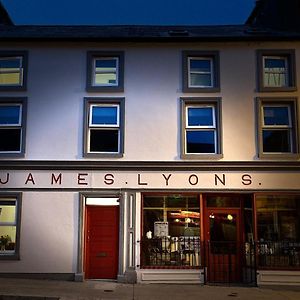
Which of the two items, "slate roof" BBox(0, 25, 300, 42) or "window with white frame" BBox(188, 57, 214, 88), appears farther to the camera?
"window with white frame" BBox(188, 57, 214, 88)

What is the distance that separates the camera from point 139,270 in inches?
604

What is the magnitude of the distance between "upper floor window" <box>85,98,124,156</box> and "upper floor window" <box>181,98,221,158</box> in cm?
214

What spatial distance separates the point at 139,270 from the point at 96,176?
3.30 metres

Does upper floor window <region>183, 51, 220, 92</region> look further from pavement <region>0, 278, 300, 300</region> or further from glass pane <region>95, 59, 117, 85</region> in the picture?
pavement <region>0, 278, 300, 300</region>

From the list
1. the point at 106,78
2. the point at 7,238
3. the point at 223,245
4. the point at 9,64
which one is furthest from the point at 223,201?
the point at 9,64

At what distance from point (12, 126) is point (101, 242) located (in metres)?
4.85

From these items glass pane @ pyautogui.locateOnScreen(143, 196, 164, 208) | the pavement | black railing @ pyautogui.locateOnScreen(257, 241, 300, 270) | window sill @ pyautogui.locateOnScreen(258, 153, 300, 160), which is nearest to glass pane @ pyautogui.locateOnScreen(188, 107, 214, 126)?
window sill @ pyautogui.locateOnScreen(258, 153, 300, 160)

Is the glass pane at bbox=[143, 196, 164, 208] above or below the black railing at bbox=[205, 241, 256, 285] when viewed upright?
Result: above

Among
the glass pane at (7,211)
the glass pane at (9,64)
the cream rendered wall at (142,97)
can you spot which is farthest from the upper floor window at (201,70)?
the glass pane at (7,211)

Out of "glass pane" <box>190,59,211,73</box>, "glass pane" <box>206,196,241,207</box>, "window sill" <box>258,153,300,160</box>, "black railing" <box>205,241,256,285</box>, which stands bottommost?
"black railing" <box>205,241,256,285</box>

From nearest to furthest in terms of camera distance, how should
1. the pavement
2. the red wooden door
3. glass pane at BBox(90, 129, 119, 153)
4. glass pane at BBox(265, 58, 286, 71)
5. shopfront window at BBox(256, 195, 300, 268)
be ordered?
the pavement → shopfront window at BBox(256, 195, 300, 268) → the red wooden door → glass pane at BBox(90, 129, 119, 153) → glass pane at BBox(265, 58, 286, 71)

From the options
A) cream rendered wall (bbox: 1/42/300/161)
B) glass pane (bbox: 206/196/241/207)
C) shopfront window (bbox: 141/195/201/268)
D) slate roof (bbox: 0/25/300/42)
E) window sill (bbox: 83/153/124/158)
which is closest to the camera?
shopfront window (bbox: 141/195/201/268)

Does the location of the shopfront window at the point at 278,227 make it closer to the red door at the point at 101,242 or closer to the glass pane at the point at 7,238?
the red door at the point at 101,242

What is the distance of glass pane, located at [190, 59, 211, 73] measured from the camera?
1661 cm
